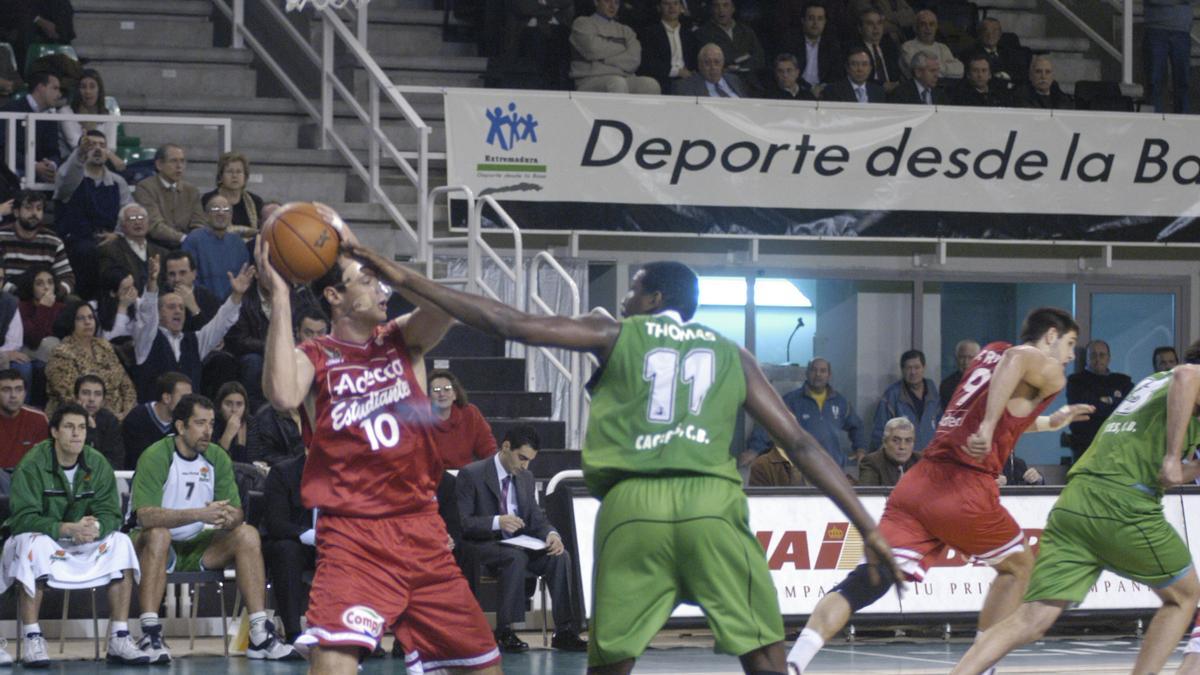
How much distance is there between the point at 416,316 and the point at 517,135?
929 cm

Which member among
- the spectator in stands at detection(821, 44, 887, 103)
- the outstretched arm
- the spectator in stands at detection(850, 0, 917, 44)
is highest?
the spectator in stands at detection(850, 0, 917, 44)

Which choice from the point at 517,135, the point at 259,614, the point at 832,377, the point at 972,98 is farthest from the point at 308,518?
the point at 972,98

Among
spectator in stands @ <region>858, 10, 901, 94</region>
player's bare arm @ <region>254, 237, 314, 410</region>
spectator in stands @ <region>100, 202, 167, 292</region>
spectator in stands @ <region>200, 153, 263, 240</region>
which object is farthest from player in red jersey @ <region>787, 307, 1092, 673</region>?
spectator in stands @ <region>858, 10, 901, 94</region>

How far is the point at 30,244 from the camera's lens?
14086 mm

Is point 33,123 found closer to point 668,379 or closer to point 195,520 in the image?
point 195,520

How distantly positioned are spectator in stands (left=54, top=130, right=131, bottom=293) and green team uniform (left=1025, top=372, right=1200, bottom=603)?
8508 mm

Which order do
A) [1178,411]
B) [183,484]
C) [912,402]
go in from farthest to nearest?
[912,402] → [183,484] → [1178,411]

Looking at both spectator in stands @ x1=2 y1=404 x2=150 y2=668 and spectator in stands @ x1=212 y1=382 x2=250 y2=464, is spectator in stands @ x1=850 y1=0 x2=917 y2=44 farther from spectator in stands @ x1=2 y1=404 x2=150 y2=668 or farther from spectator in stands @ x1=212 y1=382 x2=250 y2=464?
spectator in stands @ x1=2 y1=404 x2=150 y2=668

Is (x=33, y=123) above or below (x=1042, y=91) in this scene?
below

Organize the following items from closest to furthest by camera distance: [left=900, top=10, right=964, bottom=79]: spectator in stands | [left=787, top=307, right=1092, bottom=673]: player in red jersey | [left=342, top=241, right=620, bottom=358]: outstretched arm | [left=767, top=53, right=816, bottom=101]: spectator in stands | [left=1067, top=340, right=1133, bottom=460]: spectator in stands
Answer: [left=342, top=241, right=620, bottom=358]: outstretched arm
[left=787, top=307, right=1092, bottom=673]: player in red jersey
[left=1067, top=340, right=1133, bottom=460]: spectator in stands
[left=767, top=53, right=816, bottom=101]: spectator in stands
[left=900, top=10, right=964, bottom=79]: spectator in stands

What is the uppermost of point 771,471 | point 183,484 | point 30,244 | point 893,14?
point 893,14

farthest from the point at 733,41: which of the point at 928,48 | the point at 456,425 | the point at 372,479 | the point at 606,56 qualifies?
the point at 372,479

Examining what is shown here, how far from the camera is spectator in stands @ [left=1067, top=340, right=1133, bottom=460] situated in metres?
16.9

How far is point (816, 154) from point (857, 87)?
4.63ft
